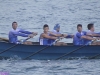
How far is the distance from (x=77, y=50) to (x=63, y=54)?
2.66 feet

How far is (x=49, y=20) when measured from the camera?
57406mm

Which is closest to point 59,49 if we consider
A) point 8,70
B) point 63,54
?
point 63,54

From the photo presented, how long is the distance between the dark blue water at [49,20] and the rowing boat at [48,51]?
0.33m

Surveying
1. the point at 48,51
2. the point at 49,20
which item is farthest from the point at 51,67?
the point at 49,20

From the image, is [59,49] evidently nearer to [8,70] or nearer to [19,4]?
A: [8,70]

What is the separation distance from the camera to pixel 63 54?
35656 mm

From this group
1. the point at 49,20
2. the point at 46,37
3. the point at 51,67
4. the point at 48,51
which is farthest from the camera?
the point at 49,20

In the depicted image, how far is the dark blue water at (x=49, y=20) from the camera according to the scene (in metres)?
34.1

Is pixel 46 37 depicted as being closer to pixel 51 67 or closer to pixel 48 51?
pixel 48 51

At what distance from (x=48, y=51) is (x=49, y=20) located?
21.8m

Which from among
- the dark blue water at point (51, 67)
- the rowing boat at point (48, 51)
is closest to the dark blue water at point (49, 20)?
the dark blue water at point (51, 67)

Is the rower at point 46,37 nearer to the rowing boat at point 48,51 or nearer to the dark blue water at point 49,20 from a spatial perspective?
the rowing boat at point 48,51

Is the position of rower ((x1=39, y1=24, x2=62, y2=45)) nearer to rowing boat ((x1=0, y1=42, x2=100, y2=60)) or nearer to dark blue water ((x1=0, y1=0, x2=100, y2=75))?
rowing boat ((x1=0, y1=42, x2=100, y2=60))

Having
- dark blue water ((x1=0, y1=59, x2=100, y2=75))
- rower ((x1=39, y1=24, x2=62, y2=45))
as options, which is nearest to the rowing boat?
dark blue water ((x1=0, y1=59, x2=100, y2=75))
